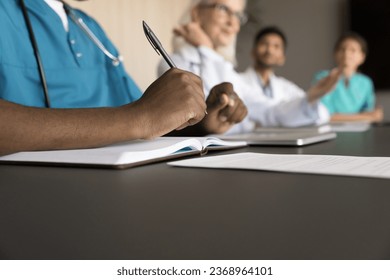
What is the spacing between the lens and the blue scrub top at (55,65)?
82cm

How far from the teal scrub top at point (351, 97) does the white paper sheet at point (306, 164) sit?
2.44 metres

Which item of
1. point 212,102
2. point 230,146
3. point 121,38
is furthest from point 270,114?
point 121,38

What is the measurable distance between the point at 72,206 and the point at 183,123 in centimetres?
30

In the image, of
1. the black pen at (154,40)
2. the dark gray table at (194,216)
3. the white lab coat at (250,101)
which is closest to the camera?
the dark gray table at (194,216)

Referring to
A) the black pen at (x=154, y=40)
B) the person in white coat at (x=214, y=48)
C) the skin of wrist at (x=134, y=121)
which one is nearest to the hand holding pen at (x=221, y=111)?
the black pen at (x=154, y=40)

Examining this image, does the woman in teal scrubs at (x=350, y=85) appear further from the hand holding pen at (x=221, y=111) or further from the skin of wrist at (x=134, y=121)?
the skin of wrist at (x=134, y=121)

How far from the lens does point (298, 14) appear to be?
3648mm

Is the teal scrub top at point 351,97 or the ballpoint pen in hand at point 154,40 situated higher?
the teal scrub top at point 351,97

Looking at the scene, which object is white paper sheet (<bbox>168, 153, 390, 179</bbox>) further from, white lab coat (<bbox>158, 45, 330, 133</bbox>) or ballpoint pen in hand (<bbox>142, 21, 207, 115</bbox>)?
white lab coat (<bbox>158, 45, 330, 133</bbox>)

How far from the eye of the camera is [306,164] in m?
0.47

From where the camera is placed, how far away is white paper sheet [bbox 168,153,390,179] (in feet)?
1.37

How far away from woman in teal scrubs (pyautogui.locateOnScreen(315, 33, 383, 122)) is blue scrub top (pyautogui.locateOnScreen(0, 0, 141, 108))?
6.59 feet

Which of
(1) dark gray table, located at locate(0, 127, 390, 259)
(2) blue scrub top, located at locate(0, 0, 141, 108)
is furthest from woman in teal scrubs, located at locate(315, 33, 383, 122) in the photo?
(1) dark gray table, located at locate(0, 127, 390, 259)

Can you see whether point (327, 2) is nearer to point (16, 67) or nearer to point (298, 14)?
point (298, 14)
